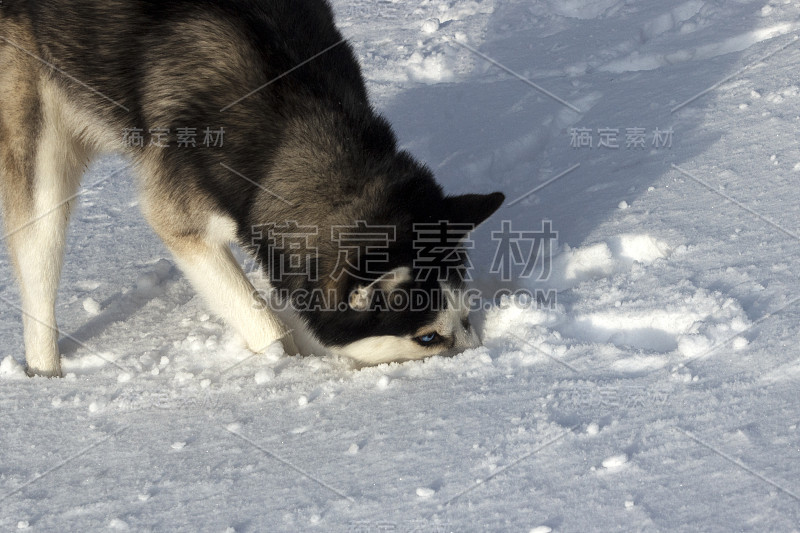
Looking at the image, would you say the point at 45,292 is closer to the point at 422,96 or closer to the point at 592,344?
the point at 592,344

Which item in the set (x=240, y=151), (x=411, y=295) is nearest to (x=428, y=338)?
(x=411, y=295)

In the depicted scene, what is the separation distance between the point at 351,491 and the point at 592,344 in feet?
3.75

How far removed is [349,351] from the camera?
346 centimetres

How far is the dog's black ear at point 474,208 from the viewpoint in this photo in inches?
121

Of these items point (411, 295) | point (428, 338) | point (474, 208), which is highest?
point (474, 208)

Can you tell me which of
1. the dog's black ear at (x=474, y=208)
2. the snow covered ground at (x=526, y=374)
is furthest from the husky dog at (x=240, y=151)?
the snow covered ground at (x=526, y=374)

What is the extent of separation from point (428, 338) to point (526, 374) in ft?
1.58

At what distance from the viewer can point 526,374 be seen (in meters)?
3.09

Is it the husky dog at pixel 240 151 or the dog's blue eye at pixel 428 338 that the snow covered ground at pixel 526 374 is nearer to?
the dog's blue eye at pixel 428 338

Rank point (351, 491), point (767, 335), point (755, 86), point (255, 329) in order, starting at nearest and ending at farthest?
1. point (351, 491)
2. point (767, 335)
3. point (255, 329)
4. point (755, 86)

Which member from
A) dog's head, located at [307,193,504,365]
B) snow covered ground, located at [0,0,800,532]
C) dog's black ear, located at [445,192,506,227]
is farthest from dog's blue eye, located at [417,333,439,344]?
dog's black ear, located at [445,192,506,227]

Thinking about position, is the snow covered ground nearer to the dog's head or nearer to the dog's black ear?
the dog's head

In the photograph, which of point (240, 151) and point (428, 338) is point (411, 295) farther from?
point (240, 151)

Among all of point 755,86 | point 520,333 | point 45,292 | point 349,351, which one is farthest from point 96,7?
point 755,86
